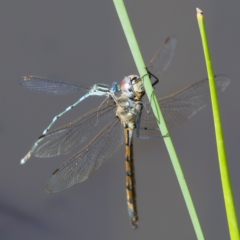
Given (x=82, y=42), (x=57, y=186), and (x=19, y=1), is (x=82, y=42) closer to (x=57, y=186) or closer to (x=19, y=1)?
(x=19, y=1)

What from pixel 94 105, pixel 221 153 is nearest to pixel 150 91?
pixel 221 153

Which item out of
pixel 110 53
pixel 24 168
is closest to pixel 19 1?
pixel 110 53

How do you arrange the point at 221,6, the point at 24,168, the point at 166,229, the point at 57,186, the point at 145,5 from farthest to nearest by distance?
the point at 221,6 < the point at 145,5 < the point at 166,229 < the point at 24,168 < the point at 57,186

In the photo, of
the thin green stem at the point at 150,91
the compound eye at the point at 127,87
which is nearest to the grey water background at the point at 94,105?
the compound eye at the point at 127,87

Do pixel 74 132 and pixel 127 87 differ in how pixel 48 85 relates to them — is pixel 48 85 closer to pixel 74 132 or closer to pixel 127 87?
pixel 74 132

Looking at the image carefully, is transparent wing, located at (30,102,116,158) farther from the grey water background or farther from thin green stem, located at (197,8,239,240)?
thin green stem, located at (197,8,239,240)

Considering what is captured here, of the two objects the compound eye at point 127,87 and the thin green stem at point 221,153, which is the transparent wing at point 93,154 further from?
the thin green stem at point 221,153
